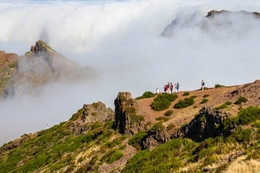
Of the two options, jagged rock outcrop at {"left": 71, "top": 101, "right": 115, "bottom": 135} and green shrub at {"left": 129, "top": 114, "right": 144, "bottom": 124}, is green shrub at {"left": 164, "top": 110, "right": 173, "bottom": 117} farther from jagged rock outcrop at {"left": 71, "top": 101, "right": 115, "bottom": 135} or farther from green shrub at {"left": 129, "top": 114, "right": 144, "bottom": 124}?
jagged rock outcrop at {"left": 71, "top": 101, "right": 115, "bottom": 135}

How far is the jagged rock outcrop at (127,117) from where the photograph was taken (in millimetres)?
40875

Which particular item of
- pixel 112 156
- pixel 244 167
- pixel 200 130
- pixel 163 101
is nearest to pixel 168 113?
pixel 163 101

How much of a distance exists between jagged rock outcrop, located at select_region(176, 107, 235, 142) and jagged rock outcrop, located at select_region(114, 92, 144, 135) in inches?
348

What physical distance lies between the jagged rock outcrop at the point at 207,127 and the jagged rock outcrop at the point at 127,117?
8849mm

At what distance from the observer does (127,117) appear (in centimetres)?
4222

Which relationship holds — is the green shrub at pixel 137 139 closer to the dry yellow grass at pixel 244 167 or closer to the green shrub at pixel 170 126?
the green shrub at pixel 170 126

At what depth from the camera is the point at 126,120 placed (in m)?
41.9

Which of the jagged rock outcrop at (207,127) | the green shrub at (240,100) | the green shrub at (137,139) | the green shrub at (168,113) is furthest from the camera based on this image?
the green shrub at (168,113)

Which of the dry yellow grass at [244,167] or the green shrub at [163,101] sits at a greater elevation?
the green shrub at [163,101]

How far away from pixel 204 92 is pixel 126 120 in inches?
488

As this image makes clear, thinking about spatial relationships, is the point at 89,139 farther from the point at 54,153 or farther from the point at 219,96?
the point at 219,96

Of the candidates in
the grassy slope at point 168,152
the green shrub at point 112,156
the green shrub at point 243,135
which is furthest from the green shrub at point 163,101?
the green shrub at point 243,135

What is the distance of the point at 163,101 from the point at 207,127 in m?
16.6

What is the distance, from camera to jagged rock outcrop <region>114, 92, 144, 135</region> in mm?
40875
